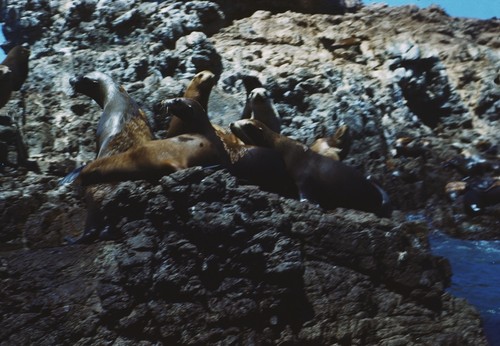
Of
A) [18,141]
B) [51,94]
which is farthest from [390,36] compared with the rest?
[18,141]

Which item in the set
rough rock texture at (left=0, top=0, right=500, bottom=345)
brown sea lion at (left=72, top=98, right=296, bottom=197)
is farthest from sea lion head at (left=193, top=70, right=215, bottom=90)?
rough rock texture at (left=0, top=0, right=500, bottom=345)

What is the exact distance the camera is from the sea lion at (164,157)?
4473 millimetres

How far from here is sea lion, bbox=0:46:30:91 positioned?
841cm

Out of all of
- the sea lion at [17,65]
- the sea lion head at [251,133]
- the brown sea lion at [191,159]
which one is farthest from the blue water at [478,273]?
the sea lion at [17,65]

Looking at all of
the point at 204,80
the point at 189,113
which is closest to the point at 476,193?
the point at 204,80

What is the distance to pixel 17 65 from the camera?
8539 mm

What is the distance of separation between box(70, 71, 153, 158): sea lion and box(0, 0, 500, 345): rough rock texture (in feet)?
2.51

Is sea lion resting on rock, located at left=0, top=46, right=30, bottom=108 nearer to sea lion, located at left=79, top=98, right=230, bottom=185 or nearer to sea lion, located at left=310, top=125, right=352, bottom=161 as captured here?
sea lion, located at left=79, top=98, right=230, bottom=185

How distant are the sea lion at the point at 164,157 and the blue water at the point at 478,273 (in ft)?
8.46

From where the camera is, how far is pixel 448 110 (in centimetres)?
1243

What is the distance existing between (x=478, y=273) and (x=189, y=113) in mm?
3630

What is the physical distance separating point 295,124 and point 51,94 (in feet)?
14.5

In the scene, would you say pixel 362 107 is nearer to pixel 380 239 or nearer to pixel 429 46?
pixel 429 46

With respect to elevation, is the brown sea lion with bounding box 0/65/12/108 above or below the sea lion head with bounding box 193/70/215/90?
below
